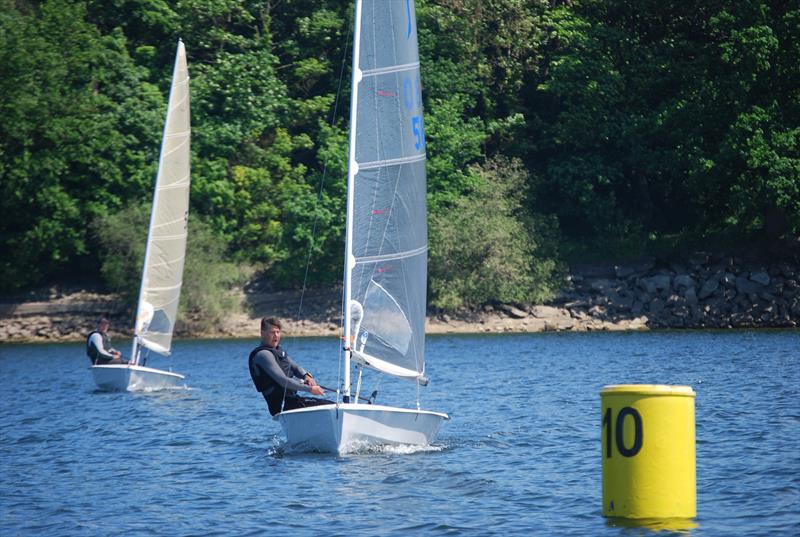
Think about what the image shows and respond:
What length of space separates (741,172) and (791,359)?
17.5m

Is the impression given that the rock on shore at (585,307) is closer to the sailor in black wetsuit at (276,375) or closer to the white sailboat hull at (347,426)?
the sailor in black wetsuit at (276,375)

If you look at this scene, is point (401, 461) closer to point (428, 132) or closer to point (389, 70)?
point (389, 70)

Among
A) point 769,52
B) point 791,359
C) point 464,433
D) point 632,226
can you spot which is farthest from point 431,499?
point 632,226

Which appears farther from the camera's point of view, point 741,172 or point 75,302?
point 75,302

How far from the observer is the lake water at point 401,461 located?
45.5 ft

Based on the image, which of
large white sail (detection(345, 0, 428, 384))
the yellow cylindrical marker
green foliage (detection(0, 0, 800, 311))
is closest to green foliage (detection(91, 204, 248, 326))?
green foliage (detection(0, 0, 800, 311))

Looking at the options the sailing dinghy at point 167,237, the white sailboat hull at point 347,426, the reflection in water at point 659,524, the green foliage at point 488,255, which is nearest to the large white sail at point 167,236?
the sailing dinghy at point 167,237

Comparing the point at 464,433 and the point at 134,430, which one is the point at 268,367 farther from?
the point at 134,430

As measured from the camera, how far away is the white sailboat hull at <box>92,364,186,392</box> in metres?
31.7

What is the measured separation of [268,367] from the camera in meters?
18.2

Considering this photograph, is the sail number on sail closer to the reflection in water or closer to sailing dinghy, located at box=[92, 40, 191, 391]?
the reflection in water

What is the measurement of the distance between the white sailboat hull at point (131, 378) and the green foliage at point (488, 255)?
22315 mm

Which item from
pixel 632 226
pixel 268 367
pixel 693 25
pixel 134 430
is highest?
pixel 693 25

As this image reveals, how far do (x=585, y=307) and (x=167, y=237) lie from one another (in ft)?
76.3
